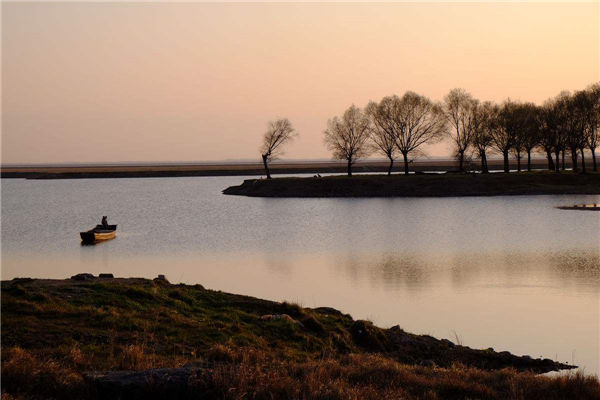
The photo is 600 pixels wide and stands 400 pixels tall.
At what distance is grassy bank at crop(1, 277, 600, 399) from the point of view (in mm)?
10609

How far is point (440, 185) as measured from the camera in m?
101

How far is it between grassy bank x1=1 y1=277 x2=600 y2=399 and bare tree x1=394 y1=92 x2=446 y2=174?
Answer: 9047 centimetres

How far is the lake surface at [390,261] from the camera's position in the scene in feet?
72.1

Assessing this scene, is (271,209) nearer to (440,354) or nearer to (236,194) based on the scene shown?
(236,194)

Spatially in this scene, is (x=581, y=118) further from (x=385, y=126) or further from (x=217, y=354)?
(x=217, y=354)

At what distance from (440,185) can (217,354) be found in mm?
89970

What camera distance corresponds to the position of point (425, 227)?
54969 millimetres

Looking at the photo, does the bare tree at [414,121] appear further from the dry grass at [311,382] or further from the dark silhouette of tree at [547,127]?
the dry grass at [311,382]

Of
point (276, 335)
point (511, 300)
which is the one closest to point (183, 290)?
point (276, 335)

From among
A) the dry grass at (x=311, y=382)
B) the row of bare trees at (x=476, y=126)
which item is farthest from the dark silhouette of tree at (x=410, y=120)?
the dry grass at (x=311, y=382)

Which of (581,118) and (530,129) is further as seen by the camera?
(530,129)

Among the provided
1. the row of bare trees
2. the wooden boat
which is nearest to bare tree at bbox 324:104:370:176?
the row of bare trees


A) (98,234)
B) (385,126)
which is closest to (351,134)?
(385,126)

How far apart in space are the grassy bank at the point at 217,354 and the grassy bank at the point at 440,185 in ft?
261
